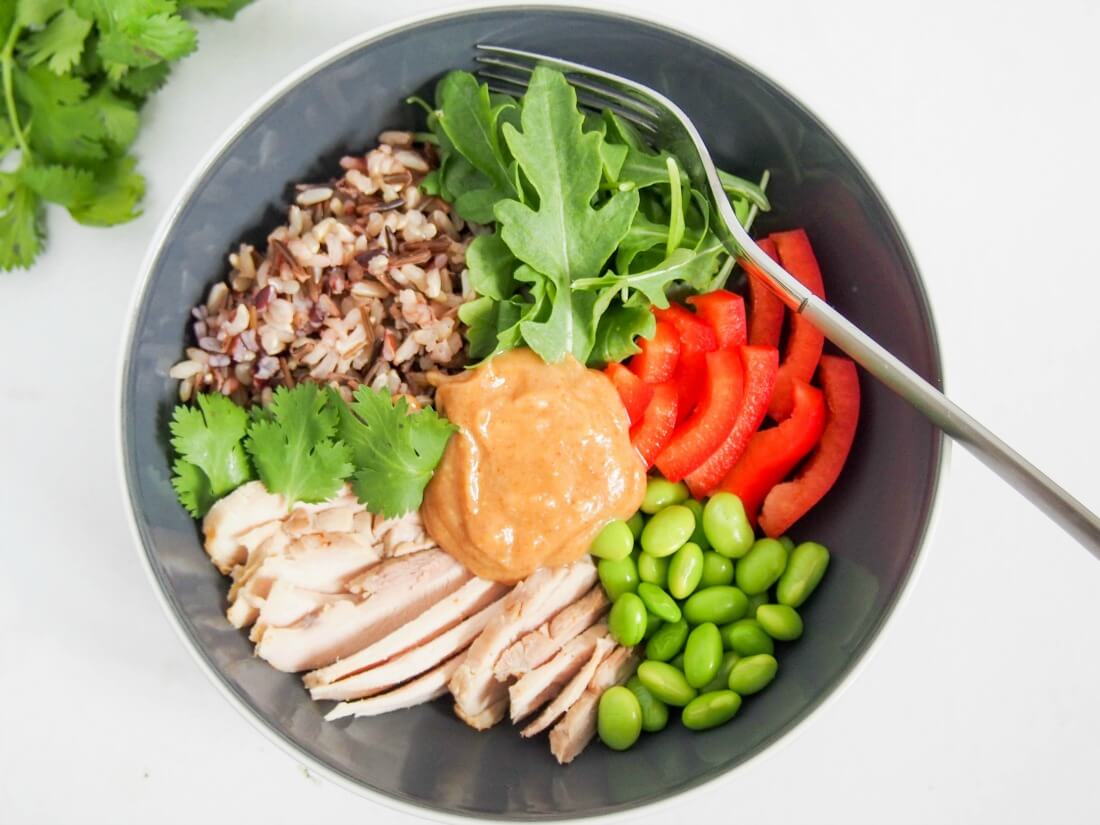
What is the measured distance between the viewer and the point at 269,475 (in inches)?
89.9

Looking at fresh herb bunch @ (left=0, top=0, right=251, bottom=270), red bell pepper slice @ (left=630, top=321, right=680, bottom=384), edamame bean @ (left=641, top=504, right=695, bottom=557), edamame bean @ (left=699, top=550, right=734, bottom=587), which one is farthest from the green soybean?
fresh herb bunch @ (left=0, top=0, right=251, bottom=270)

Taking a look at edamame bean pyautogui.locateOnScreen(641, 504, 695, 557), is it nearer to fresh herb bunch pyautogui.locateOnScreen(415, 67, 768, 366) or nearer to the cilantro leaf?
fresh herb bunch pyautogui.locateOnScreen(415, 67, 768, 366)

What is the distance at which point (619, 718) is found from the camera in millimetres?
2240

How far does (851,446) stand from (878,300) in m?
0.35

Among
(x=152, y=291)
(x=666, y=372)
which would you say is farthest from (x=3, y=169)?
(x=666, y=372)

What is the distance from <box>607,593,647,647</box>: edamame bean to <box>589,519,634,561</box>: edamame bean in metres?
0.10

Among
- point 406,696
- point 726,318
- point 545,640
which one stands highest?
point 726,318

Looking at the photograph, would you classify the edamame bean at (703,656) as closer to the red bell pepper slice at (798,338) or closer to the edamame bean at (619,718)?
the edamame bean at (619,718)

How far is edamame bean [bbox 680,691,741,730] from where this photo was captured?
2.20 meters

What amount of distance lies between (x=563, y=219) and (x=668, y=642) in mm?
1026

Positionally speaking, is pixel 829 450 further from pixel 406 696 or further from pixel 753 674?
pixel 406 696

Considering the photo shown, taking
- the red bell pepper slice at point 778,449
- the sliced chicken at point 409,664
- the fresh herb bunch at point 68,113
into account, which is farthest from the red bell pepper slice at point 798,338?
the fresh herb bunch at point 68,113

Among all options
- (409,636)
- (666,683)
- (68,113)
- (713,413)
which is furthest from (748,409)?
(68,113)

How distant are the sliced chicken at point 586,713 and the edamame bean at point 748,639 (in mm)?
248
